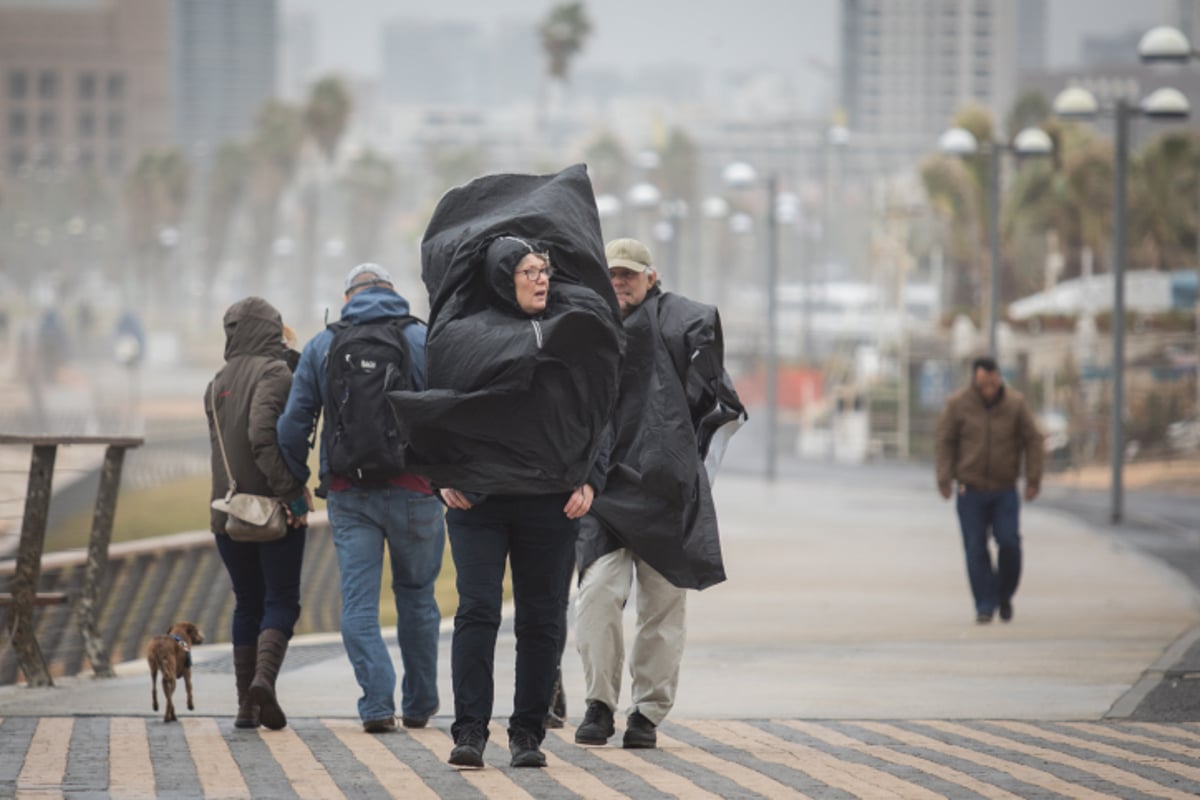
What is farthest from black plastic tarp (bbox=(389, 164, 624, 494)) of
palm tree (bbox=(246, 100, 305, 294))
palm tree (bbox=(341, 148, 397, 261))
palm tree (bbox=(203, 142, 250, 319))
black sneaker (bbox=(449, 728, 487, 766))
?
palm tree (bbox=(341, 148, 397, 261))

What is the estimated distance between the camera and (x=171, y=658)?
8531mm

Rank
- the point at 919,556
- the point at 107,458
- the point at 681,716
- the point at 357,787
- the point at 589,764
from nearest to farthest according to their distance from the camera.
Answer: the point at 357,787, the point at 589,764, the point at 681,716, the point at 107,458, the point at 919,556

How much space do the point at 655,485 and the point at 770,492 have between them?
923 inches

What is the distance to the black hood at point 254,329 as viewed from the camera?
870 centimetres

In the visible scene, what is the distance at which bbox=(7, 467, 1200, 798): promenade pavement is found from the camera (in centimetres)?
702

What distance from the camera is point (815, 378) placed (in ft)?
209

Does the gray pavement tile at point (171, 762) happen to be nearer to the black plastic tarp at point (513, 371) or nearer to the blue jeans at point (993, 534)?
the black plastic tarp at point (513, 371)

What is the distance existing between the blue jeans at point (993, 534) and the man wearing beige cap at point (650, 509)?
5559 mm

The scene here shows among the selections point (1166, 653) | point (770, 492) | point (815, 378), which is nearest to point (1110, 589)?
point (1166, 653)

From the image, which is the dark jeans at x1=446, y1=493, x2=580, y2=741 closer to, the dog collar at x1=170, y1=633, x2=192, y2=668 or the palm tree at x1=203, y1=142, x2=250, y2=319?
the dog collar at x1=170, y1=633, x2=192, y2=668

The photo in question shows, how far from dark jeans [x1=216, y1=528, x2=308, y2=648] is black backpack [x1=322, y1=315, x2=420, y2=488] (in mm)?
553

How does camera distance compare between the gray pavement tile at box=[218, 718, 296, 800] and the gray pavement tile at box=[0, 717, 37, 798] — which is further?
the gray pavement tile at box=[0, 717, 37, 798]

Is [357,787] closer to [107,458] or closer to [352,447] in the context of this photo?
[352,447]

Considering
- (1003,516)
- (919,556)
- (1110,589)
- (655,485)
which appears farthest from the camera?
(919,556)
